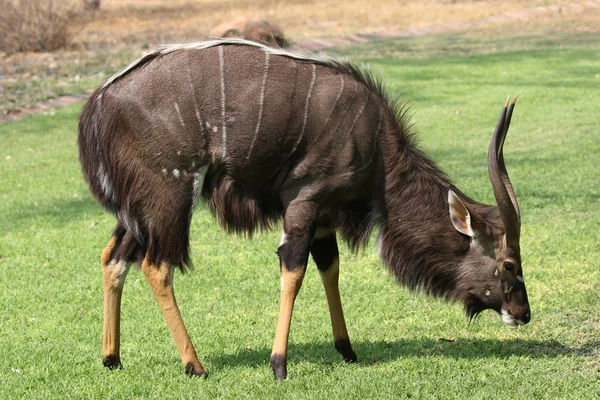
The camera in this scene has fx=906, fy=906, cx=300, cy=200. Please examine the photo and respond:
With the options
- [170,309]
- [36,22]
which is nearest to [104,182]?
[170,309]

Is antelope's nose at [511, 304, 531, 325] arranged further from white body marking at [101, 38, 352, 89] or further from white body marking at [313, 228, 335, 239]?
white body marking at [101, 38, 352, 89]

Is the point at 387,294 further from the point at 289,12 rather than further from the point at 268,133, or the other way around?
the point at 289,12

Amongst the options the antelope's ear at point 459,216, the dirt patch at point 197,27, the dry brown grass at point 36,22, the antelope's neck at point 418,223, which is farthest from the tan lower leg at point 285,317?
the dry brown grass at point 36,22

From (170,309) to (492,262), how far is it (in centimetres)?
181

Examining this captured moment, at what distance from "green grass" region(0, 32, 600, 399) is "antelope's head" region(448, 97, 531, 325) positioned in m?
0.33

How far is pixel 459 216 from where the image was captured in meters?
5.03

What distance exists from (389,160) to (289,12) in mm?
22396

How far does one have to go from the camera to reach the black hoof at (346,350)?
5.24 metres

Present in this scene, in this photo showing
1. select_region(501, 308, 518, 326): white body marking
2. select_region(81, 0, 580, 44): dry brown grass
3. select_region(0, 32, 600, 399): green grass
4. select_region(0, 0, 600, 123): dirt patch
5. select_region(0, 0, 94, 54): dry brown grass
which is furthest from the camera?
select_region(81, 0, 580, 44): dry brown grass

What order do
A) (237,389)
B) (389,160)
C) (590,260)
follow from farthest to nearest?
(590,260)
(389,160)
(237,389)

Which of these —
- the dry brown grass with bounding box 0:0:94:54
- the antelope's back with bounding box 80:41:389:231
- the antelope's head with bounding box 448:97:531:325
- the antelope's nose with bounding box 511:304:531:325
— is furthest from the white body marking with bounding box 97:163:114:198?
the dry brown grass with bounding box 0:0:94:54

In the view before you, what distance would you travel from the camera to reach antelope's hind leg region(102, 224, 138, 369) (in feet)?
16.8

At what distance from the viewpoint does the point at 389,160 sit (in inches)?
200

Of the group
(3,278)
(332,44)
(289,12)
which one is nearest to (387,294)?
(3,278)
